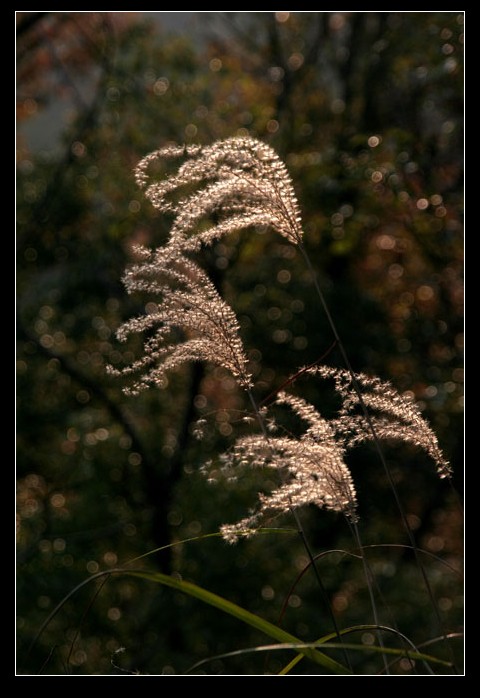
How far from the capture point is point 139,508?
6.44m

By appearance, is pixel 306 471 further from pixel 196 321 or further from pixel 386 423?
pixel 196 321

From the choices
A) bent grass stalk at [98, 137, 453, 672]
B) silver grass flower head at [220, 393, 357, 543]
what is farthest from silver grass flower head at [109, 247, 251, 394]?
silver grass flower head at [220, 393, 357, 543]

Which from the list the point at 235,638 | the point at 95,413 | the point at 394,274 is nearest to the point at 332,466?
the point at 235,638

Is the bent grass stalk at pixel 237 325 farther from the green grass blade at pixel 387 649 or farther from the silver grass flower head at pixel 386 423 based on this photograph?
the green grass blade at pixel 387 649

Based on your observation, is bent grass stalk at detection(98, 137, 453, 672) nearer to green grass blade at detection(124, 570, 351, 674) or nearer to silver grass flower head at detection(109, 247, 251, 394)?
silver grass flower head at detection(109, 247, 251, 394)

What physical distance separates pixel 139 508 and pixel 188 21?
6.12 meters

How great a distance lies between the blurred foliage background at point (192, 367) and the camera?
18.5 ft

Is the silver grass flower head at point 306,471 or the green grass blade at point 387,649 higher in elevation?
the silver grass flower head at point 306,471

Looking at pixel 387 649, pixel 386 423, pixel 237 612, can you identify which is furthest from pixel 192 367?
pixel 387 649

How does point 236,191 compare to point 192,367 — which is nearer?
point 236,191

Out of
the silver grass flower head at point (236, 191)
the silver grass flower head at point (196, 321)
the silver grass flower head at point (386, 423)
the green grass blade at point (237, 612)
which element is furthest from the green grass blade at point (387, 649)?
A: the silver grass flower head at point (236, 191)

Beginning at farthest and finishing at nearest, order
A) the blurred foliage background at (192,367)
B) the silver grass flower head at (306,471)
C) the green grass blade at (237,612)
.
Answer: the blurred foliage background at (192,367) → the silver grass flower head at (306,471) → the green grass blade at (237,612)

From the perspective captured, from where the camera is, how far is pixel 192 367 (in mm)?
6867
